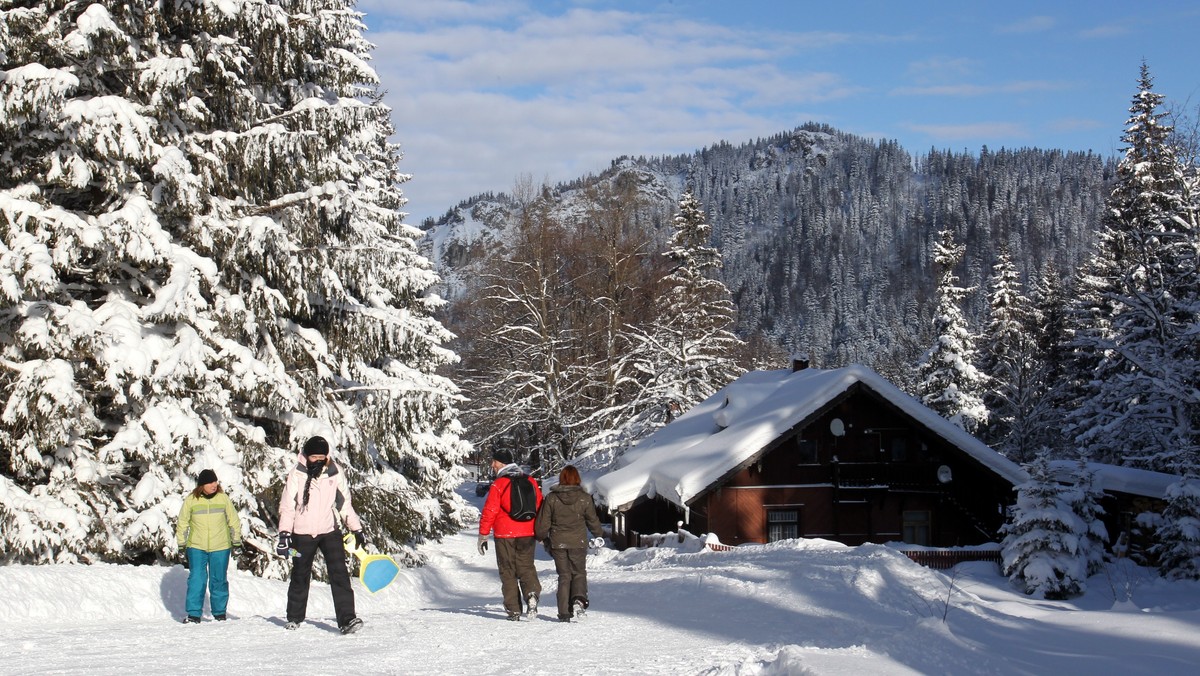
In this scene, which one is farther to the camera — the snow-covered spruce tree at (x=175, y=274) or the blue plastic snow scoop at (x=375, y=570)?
the snow-covered spruce tree at (x=175, y=274)

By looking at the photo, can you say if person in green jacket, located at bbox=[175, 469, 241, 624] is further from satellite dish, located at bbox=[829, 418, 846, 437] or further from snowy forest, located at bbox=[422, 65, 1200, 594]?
satellite dish, located at bbox=[829, 418, 846, 437]

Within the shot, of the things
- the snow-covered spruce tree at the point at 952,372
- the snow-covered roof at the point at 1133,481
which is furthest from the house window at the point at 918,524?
the snow-covered spruce tree at the point at 952,372

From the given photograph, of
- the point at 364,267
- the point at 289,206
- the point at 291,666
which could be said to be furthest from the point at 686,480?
the point at 291,666

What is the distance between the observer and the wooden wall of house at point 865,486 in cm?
2947

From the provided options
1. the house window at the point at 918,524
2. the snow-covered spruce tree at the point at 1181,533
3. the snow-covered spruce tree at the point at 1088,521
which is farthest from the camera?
the house window at the point at 918,524

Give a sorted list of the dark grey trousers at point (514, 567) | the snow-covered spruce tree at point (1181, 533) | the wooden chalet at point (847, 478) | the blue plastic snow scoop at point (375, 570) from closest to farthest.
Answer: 1. the blue plastic snow scoop at point (375, 570)
2. the dark grey trousers at point (514, 567)
3. the snow-covered spruce tree at point (1181, 533)
4. the wooden chalet at point (847, 478)

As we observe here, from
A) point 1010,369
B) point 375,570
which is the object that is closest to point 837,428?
point 375,570

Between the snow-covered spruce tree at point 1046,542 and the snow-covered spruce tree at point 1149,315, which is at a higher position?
the snow-covered spruce tree at point 1149,315

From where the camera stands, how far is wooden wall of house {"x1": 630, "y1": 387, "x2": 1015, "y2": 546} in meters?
29.5

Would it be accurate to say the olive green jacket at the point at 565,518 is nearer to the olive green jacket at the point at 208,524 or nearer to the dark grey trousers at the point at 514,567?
the dark grey trousers at the point at 514,567

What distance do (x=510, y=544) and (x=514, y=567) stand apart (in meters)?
0.28

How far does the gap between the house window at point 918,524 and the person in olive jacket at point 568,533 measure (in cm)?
2142

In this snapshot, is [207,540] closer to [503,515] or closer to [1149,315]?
[503,515]

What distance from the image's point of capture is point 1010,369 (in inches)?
1911
